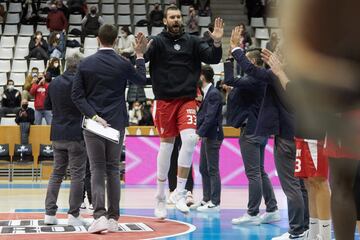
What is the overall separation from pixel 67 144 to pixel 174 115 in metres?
1.16

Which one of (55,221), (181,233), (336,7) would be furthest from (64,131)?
(336,7)

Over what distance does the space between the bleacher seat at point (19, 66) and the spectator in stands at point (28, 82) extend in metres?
1.03

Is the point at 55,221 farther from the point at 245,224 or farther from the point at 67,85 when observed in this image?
the point at 245,224

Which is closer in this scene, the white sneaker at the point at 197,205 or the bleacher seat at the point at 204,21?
the white sneaker at the point at 197,205

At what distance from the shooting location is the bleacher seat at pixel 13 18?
908 inches

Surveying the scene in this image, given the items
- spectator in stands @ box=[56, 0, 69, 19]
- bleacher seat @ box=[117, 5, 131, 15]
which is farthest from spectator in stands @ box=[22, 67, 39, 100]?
bleacher seat @ box=[117, 5, 131, 15]

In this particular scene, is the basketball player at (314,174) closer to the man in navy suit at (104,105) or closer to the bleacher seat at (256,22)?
the man in navy suit at (104,105)

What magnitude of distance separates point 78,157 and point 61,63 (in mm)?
13292

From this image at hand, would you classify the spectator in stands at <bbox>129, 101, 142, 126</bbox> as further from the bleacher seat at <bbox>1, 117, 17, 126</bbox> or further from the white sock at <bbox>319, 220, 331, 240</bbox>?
the white sock at <bbox>319, 220, 331, 240</bbox>

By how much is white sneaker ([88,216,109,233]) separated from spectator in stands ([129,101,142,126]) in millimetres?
10193

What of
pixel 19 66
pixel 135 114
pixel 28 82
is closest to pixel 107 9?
pixel 19 66

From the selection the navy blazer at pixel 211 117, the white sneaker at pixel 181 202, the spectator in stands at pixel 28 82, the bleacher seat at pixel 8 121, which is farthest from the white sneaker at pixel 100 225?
the spectator in stands at pixel 28 82

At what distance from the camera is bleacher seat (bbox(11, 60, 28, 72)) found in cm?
2056

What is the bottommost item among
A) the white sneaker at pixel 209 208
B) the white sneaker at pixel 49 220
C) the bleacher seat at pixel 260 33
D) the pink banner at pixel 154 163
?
the pink banner at pixel 154 163
